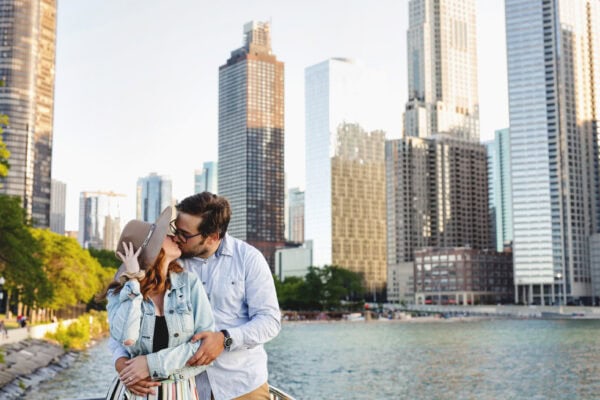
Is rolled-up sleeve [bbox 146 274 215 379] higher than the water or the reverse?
higher

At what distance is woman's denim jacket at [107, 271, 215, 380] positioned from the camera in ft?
18.3

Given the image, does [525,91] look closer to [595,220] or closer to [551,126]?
[551,126]

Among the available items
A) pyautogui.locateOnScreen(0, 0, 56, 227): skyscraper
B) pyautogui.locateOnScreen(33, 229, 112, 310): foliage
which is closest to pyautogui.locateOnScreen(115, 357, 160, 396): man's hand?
pyautogui.locateOnScreen(33, 229, 112, 310): foliage

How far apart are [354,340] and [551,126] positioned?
395 feet

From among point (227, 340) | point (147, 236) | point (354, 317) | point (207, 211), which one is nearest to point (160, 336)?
point (227, 340)

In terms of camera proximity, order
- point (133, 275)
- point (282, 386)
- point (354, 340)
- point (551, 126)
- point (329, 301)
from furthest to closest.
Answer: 1. point (551, 126)
2. point (329, 301)
3. point (354, 340)
4. point (282, 386)
5. point (133, 275)

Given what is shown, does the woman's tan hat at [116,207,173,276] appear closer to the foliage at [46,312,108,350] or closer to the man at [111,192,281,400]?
the man at [111,192,281,400]

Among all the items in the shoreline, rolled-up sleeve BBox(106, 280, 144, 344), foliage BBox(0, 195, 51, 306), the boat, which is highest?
foliage BBox(0, 195, 51, 306)

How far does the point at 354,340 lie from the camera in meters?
88.8

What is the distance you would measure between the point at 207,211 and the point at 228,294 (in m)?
0.68

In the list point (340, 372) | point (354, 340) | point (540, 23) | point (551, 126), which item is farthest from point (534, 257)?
point (340, 372)

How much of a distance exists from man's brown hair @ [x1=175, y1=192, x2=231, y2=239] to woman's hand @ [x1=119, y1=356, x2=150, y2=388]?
1.05 m

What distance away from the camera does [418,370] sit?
54.7 metres

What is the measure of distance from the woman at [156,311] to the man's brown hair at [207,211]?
0.78 feet
